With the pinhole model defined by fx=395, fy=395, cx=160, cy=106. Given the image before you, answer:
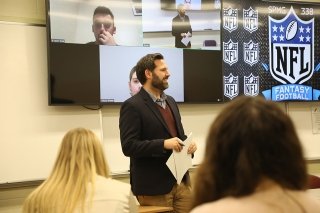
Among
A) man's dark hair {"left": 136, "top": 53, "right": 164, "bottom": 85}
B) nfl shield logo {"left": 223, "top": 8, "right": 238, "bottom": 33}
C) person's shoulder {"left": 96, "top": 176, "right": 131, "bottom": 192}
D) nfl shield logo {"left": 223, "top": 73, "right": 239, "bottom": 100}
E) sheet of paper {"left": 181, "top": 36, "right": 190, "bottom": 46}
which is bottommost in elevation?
person's shoulder {"left": 96, "top": 176, "right": 131, "bottom": 192}

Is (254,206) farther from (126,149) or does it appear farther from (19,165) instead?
(19,165)

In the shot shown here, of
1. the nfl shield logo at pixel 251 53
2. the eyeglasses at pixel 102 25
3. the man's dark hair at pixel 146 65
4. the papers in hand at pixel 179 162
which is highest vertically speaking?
the eyeglasses at pixel 102 25

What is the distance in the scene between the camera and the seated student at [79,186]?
5.01 ft

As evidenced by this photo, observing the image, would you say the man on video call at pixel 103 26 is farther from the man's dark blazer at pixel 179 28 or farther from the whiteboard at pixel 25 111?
the man's dark blazer at pixel 179 28

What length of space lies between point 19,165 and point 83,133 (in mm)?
1837

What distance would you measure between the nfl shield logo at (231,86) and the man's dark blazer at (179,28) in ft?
1.88

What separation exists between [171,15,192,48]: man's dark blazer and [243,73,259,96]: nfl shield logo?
0.79 meters

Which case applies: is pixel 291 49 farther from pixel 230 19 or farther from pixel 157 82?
pixel 157 82

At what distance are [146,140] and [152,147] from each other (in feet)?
0.35

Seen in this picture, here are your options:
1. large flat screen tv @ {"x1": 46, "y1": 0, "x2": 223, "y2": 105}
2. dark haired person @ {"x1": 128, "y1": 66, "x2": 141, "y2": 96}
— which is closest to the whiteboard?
large flat screen tv @ {"x1": 46, "y1": 0, "x2": 223, "y2": 105}

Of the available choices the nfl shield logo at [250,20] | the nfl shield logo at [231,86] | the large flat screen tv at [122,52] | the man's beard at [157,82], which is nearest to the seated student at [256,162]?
the man's beard at [157,82]

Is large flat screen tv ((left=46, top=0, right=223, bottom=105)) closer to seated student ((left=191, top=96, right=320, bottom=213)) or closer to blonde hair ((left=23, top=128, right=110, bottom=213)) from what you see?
blonde hair ((left=23, top=128, right=110, bottom=213))

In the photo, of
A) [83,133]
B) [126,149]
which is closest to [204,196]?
[83,133]

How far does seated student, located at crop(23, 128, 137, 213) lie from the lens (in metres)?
1.53
